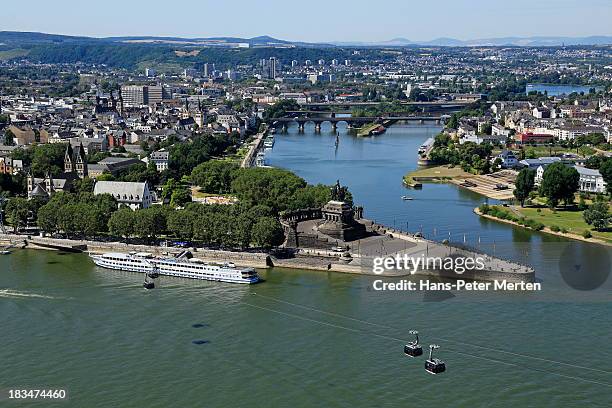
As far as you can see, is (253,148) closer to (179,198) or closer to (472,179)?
(472,179)

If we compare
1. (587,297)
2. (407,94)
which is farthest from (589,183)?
(407,94)

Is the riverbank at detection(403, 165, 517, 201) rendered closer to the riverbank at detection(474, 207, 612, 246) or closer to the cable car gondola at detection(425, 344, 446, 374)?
the riverbank at detection(474, 207, 612, 246)

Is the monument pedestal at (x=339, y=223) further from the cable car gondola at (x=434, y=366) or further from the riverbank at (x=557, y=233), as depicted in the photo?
the cable car gondola at (x=434, y=366)

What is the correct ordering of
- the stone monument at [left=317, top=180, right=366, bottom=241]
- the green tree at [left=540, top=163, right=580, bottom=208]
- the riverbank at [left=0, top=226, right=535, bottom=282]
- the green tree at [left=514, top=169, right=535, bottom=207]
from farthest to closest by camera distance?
the green tree at [left=514, top=169, right=535, bottom=207] → the green tree at [left=540, top=163, right=580, bottom=208] → the stone monument at [left=317, top=180, right=366, bottom=241] → the riverbank at [left=0, top=226, right=535, bottom=282]

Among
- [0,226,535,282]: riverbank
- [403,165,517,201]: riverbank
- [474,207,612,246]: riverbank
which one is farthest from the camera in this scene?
[403,165,517,201]: riverbank

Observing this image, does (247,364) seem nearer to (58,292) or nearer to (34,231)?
(58,292)

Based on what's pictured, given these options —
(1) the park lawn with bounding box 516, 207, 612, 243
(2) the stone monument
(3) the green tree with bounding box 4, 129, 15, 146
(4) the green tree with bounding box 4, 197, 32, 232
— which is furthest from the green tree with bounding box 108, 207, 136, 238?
(3) the green tree with bounding box 4, 129, 15, 146
